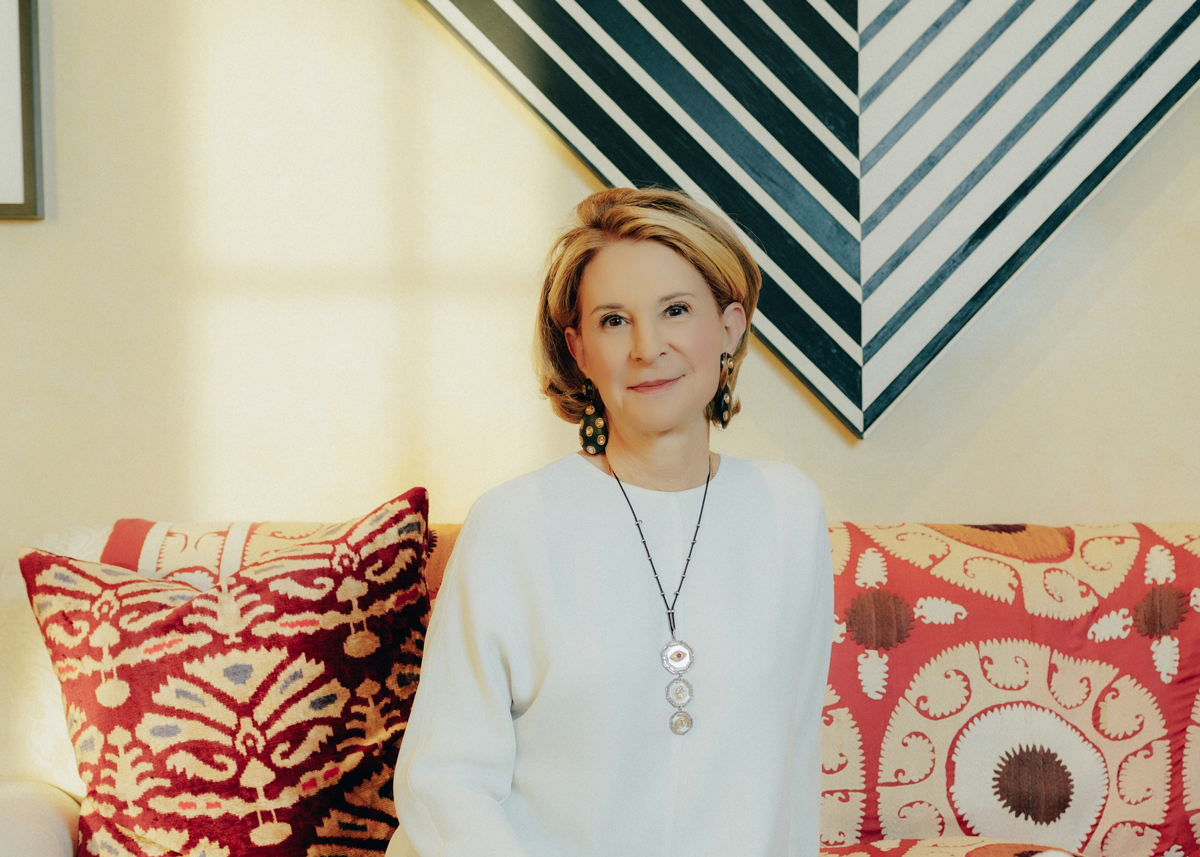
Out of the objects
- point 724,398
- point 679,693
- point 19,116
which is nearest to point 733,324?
point 724,398

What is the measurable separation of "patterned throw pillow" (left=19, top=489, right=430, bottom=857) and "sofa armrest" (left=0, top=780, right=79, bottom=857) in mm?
48

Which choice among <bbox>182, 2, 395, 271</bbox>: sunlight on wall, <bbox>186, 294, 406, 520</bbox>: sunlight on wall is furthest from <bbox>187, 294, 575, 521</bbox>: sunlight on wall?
<bbox>182, 2, 395, 271</bbox>: sunlight on wall

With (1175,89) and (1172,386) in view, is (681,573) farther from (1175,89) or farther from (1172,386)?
(1175,89)

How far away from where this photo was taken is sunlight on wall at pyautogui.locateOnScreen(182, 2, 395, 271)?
173 cm

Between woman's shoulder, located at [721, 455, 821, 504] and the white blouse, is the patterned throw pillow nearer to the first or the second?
the white blouse

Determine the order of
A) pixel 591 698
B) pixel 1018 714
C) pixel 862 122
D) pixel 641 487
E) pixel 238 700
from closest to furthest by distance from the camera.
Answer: pixel 591 698, pixel 641 487, pixel 238 700, pixel 1018 714, pixel 862 122

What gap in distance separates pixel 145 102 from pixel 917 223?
61.2 inches

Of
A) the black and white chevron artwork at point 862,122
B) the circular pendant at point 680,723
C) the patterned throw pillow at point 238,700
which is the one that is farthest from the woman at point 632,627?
the black and white chevron artwork at point 862,122

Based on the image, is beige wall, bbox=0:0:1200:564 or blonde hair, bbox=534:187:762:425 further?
beige wall, bbox=0:0:1200:564

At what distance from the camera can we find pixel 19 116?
5.66ft

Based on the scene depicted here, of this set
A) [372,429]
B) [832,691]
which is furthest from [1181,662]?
[372,429]

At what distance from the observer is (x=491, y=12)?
1.70m

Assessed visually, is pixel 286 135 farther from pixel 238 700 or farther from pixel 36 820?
pixel 36 820

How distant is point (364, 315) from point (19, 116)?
780mm
